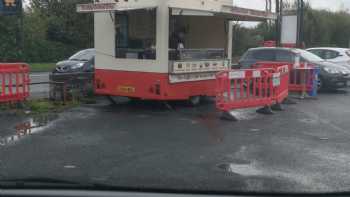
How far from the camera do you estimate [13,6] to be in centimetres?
1345

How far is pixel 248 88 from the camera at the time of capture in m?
11.2

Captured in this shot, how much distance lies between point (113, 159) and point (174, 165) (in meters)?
0.94

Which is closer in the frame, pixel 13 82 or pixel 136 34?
pixel 13 82

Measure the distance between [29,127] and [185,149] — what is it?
11.6 feet

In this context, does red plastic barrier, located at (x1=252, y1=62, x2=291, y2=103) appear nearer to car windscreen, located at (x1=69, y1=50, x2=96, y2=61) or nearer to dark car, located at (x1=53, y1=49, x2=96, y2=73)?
dark car, located at (x1=53, y1=49, x2=96, y2=73)

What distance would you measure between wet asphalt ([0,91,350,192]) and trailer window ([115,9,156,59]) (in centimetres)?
142

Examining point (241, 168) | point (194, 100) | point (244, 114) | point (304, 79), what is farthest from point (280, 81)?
point (241, 168)

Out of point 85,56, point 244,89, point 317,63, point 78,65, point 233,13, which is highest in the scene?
point 233,13

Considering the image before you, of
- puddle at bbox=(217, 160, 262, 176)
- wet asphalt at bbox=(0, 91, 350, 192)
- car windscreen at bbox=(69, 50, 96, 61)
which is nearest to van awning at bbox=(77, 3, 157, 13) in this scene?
wet asphalt at bbox=(0, 91, 350, 192)

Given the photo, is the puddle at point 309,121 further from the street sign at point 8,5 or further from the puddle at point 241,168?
the street sign at point 8,5

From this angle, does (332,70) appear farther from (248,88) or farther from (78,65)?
(78,65)

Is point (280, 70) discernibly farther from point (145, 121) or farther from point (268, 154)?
point (268, 154)

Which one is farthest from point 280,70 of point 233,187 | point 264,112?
point 233,187

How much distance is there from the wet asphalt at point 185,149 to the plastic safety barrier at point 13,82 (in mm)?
924
